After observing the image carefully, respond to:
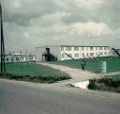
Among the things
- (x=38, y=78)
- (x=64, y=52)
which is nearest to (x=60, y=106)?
(x=38, y=78)

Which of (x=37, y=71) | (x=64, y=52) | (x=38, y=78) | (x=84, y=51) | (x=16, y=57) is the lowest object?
(x=37, y=71)

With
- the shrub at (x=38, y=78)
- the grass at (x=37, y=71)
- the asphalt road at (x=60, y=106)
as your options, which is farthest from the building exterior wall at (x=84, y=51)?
the asphalt road at (x=60, y=106)

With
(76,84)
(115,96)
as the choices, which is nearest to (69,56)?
(76,84)

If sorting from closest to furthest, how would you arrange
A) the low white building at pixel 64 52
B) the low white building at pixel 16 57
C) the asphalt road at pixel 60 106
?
the asphalt road at pixel 60 106 → the low white building at pixel 64 52 → the low white building at pixel 16 57

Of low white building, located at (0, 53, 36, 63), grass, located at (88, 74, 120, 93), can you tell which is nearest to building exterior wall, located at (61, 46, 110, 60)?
low white building, located at (0, 53, 36, 63)

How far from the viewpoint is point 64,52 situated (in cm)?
10269

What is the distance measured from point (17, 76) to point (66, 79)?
701 cm

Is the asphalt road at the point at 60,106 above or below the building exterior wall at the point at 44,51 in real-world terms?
below

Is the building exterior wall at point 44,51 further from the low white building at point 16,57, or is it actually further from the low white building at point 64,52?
the low white building at point 16,57

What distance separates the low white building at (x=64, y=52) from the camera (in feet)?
332

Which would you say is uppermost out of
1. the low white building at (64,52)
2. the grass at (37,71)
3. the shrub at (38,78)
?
the low white building at (64,52)

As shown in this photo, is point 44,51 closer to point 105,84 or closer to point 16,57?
point 16,57

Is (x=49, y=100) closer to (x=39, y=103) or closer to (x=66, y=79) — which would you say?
(x=39, y=103)

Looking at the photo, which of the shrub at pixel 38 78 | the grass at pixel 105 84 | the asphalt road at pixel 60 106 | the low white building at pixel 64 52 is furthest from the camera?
the low white building at pixel 64 52
